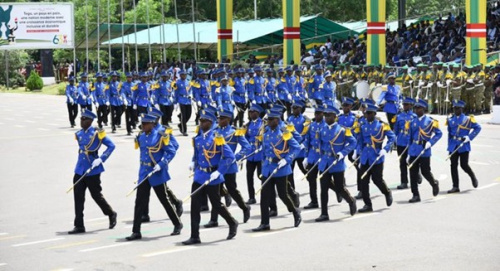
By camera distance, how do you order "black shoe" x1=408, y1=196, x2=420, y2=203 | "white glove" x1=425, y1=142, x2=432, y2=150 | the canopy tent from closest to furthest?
"black shoe" x1=408, y1=196, x2=420, y2=203 < "white glove" x1=425, y1=142, x2=432, y2=150 < the canopy tent

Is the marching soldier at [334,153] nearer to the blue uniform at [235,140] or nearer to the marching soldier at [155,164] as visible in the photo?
the blue uniform at [235,140]

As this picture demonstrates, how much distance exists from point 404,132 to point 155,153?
5.74 m

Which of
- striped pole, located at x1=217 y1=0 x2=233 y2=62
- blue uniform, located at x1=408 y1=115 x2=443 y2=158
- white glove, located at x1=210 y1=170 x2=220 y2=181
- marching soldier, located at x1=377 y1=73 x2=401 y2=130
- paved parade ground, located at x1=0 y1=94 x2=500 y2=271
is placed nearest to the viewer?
Result: paved parade ground, located at x1=0 y1=94 x2=500 y2=271

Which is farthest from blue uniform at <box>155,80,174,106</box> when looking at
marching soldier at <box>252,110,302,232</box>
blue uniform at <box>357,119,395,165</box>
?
marching soldier at <box>252,110,302,232</box>

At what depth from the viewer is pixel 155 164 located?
14164 millimetres

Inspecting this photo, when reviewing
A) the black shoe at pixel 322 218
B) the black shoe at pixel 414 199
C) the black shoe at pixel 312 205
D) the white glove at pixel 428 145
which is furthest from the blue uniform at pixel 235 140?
the white glove at pixel 428 145

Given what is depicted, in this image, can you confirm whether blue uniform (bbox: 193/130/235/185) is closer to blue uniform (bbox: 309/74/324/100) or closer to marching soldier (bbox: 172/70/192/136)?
marching soldier (bbox: 172/70/192/136)

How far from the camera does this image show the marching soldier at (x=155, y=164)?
14.1m

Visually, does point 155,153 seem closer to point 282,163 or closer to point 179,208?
point 179,208

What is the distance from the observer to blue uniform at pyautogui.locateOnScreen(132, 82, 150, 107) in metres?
30.2

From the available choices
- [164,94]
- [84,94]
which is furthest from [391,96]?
[84,94]

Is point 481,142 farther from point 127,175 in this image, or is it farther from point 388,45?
point 388,45

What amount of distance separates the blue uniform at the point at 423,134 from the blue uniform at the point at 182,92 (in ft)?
41.4

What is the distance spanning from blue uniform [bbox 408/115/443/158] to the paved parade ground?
0.81 metres
